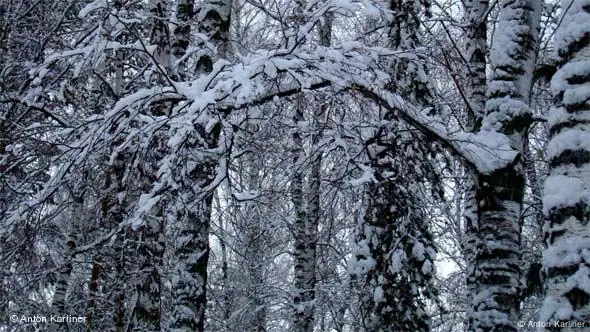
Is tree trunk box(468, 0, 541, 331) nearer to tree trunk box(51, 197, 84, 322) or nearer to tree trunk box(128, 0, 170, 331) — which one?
tree trunk box(128, 0, 170, 331)

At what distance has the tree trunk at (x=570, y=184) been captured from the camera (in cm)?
278

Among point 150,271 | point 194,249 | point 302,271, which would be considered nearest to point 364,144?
point 194,249

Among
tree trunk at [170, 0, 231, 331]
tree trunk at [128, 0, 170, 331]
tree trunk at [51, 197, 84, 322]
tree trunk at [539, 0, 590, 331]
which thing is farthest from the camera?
tree trunk at [51, 197, 84, 322]

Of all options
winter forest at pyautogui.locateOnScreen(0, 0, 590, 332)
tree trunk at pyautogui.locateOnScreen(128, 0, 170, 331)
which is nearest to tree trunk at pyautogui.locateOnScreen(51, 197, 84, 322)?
winter forest at pyautogui.locateOnScreen(0, 0, 590, 332)

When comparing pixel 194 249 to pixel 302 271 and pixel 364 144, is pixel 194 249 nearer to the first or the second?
pixel 364 144

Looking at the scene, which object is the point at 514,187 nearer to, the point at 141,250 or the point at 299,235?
the point at 141,250

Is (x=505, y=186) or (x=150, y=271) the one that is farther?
(x=150, y=271)

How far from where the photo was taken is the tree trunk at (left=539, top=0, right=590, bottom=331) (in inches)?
110

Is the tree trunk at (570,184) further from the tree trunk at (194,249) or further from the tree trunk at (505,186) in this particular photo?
the tree trunk at (194,249)

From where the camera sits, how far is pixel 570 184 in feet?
9.73

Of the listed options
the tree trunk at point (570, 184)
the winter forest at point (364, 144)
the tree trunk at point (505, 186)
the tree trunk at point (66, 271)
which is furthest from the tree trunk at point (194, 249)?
the tree trunk at point (66, 271)

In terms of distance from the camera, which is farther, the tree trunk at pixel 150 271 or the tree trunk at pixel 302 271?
the tree trunk at pixel 302 271

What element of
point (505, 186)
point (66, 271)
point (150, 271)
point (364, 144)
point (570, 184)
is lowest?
point (570, 184)

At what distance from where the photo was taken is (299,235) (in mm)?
9406
